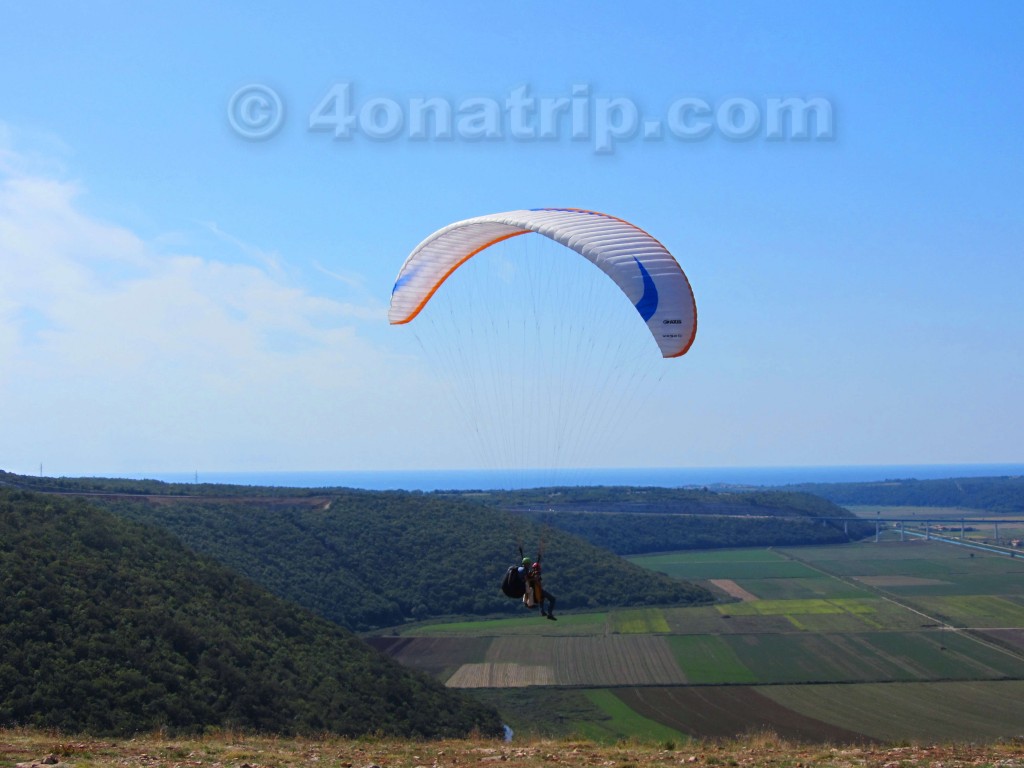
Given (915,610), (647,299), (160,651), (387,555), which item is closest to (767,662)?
(915,610)

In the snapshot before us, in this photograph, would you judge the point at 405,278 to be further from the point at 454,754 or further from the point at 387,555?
the point at 387,555

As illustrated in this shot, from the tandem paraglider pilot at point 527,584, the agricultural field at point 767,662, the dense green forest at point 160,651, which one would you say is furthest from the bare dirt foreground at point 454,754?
the agricultural field at point 767,662

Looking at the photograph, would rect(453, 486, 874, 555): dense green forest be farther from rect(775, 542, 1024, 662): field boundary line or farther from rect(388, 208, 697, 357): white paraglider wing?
rect(388, 208, 697, 357): white paraglider wing

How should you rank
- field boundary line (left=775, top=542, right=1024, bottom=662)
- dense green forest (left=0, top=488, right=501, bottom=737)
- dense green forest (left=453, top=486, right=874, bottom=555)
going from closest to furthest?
dense green forest (left=0, top=488, right=501, bottom=737) < field boundary line (left=775, top=542, right=1024, bottom=662) < dense green forest (left=453, top=486, right=874, bottom=555)

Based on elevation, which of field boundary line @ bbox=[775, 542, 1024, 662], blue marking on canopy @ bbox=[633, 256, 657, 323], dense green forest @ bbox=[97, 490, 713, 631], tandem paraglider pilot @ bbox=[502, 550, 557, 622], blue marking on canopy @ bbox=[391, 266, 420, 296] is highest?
blue marking on canopy @ bbox=[391, 266, 420, 296]

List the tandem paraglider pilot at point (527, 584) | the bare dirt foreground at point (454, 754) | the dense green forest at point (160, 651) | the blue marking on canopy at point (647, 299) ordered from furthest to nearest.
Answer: the dense green forest at point (160, 651) < the tandem paraglider pilot at point (527, 584) < the blue marking on canopy at point (647, 299) < the bare dirt foreground at point (454, 754)

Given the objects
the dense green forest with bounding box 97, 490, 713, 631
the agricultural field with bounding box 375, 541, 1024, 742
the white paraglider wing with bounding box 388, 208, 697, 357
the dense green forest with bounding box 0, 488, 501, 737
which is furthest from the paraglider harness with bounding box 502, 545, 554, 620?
the dense green forest with bounding box 97, 490, 713, 631

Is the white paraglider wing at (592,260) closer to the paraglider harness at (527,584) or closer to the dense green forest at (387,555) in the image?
the paraglider harness at (527,584)
